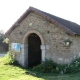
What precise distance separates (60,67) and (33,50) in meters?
5.16

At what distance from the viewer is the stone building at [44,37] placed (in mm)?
12430

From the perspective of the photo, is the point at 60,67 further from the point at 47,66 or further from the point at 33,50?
the point at 33,50

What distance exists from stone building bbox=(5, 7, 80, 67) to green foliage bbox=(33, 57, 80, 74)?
0.35 meters

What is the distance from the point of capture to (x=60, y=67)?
12.4 m

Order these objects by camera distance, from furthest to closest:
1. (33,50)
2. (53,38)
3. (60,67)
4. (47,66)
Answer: (33,50) < (53,38) < (47,66) < (60,67)

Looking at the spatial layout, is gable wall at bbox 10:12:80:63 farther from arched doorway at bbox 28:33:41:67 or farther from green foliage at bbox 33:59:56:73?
arched doorway at bbox 28:33:41:67

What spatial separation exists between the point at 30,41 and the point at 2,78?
24.2 feet

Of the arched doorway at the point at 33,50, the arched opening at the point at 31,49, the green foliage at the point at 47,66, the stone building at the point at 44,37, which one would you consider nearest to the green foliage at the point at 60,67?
the green foliage at the point at 47,66

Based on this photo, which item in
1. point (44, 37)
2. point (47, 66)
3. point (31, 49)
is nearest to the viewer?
point (47, 66)

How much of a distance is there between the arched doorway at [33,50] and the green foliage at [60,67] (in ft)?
11.6

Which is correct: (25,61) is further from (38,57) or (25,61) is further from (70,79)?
(70,79)

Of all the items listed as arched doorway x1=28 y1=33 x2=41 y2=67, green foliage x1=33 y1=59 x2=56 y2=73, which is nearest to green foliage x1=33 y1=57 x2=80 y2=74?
green foliage x1=33 y1=59 x2=56 y2=73

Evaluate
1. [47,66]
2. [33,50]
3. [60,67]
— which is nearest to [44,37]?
[47,66]

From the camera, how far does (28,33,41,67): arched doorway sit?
1654cm
